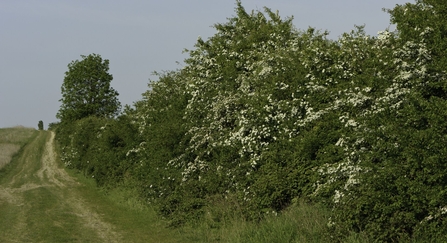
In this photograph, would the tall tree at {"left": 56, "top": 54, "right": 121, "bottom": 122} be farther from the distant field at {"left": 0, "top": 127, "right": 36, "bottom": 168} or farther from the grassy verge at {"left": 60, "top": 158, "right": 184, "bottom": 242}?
the grassy verge at {"left": 60, "top": 158, "right": 184, "bottom": 242}

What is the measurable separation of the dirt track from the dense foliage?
2448 mm

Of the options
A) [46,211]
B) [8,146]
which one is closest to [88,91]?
[8,146]

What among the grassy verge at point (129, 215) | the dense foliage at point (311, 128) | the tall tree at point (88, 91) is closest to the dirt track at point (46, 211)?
the grassy verge at point (129, 215)

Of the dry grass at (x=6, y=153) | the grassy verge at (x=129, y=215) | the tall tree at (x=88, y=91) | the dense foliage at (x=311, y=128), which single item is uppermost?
the tall tree at (x=88, y=91)

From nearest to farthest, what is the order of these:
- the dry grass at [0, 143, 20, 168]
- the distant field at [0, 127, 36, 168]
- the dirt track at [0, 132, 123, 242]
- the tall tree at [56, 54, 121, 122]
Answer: the dirt track at [0, 132, 123, 242], the dry grass at [0, 143, 20, 168], the distant field at [0, 127, 36, 168], the tall tree at [56, 54, 121, 122]

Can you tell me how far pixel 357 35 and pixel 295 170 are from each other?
4692 millimetres

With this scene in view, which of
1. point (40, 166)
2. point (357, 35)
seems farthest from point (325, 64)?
point (40, 166)

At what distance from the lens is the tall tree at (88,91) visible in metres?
55.9

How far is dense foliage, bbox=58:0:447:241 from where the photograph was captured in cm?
870

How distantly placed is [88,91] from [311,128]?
159 feet

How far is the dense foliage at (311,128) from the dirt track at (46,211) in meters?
2.45

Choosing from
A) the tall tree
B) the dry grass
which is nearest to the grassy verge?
the dry grass

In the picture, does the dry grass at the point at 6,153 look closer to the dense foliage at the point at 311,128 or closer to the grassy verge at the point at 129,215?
the grassy verge at the point at 129,215

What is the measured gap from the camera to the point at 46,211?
1934cm
